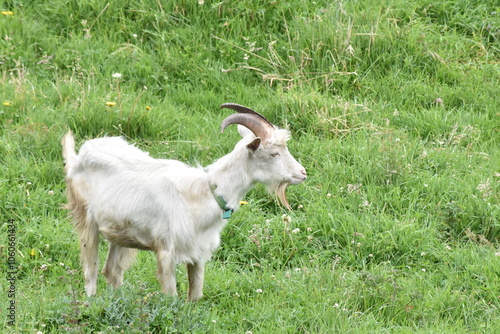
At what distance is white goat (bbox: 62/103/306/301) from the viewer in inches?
222

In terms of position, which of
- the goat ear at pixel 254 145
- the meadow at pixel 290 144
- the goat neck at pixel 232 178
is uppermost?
the goat ear at pixel 254 145

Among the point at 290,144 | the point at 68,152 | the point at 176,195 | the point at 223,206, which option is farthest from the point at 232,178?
the point at 290,144

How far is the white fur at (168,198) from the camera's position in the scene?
18.5ft

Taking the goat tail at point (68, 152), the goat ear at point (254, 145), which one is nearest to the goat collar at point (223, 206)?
the goat ear at point (254, 145)

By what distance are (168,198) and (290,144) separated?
7.63 ft

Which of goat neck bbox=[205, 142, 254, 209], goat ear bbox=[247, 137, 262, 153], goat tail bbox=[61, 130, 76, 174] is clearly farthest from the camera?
goat tail bbox=[61, 130, 76, 174]

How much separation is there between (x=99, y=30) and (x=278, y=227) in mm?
3773

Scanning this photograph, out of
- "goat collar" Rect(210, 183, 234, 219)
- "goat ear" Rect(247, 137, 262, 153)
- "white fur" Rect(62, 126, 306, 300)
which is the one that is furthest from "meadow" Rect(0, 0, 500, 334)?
"goat ear" Rect(247, 137, 262, 153)

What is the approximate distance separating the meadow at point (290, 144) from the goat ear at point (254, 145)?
3.22ft

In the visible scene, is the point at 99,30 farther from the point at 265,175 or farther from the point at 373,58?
the point at 265,175

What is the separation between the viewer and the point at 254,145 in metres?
5.63

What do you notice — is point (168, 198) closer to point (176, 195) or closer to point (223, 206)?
point (176, 195)

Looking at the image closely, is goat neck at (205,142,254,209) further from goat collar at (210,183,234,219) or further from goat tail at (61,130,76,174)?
goat tail at (61,130,76,174)

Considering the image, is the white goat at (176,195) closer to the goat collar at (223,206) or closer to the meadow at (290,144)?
the goat collar at (223,206)
